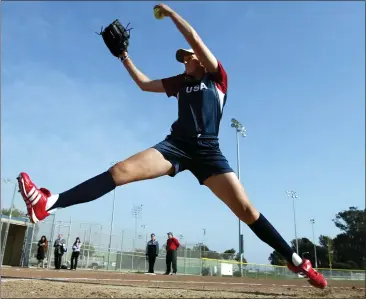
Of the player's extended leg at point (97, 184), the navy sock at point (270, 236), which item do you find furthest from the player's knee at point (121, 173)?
the navy sock at point (270, 236)

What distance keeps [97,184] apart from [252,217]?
1.82 metres

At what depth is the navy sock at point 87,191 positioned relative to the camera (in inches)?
152

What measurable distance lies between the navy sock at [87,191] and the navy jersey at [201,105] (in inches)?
38.6

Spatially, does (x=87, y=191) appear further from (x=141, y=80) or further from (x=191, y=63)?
(x=191, y=63)

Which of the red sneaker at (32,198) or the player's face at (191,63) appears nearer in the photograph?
the red sneaker at (32,198)

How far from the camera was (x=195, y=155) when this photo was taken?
4.39 meters

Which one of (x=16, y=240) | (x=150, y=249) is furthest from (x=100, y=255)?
(x=150, y=249)

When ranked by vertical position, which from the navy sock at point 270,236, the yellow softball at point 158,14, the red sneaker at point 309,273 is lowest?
the red sneaker at point 309,273

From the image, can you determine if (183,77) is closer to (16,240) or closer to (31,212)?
(31,212)

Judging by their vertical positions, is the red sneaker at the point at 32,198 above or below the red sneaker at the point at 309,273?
above

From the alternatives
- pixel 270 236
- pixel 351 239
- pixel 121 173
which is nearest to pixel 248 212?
pixel 270 236

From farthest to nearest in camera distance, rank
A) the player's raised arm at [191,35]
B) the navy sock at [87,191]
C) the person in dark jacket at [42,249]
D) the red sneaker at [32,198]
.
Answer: the person in dark jacket at [42,249], the player's raised arm at [191,35], the navy sock at [87,191], the red sneaker at [32,198]

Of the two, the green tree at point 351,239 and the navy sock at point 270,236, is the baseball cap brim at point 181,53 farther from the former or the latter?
the green tree at point 351,239

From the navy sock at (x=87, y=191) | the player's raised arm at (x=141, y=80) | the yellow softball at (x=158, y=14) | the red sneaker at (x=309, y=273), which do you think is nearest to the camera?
the navy sock at (x=87, y=191)
